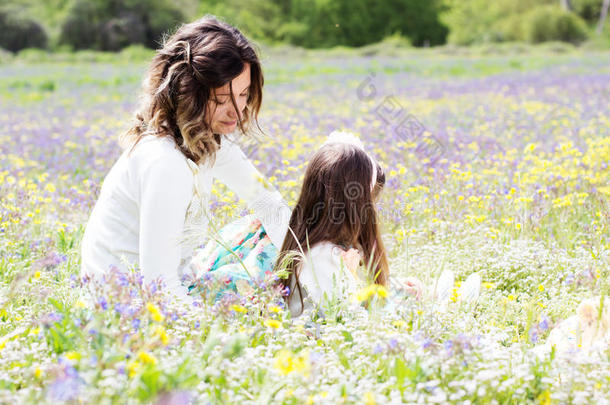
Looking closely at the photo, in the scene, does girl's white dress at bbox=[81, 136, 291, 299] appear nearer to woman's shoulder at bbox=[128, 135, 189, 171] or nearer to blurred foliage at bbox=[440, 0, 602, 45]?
woman's shoulder at bbox=[128, 135, 189, 171]

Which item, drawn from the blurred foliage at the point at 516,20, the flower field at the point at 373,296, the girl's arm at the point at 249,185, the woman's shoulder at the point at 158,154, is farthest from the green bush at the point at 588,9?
the woman's shoulder at the point at 158,154

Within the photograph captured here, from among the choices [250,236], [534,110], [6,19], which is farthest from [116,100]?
[6,19]

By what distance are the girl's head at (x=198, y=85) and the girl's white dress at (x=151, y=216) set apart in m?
0.11

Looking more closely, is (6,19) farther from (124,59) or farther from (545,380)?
(545,380)

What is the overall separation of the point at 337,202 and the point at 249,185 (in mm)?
741

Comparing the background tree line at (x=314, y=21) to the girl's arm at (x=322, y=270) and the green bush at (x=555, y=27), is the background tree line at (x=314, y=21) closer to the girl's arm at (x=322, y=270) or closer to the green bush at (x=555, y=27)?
the green bush at (x=555, y=27)

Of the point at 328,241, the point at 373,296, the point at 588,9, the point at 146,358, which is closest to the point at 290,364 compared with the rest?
the point at 146,358

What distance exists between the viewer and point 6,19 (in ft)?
121

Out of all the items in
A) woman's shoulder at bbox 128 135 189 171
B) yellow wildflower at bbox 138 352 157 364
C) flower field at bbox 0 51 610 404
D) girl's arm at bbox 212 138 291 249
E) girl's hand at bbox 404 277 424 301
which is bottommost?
girl's hand at bbox 404 277 424 301

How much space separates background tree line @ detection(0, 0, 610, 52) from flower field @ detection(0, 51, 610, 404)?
33.2 metres

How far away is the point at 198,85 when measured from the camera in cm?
287

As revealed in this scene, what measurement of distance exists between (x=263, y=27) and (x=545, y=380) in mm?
50395

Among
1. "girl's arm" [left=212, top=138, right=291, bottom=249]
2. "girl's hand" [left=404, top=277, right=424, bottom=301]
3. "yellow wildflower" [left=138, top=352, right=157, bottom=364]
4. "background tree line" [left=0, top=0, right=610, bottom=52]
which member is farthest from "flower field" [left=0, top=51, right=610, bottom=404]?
"background tree line" [left=0, top=0, right=610, bottom=52]

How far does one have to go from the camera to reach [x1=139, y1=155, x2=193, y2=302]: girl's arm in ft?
8.67
